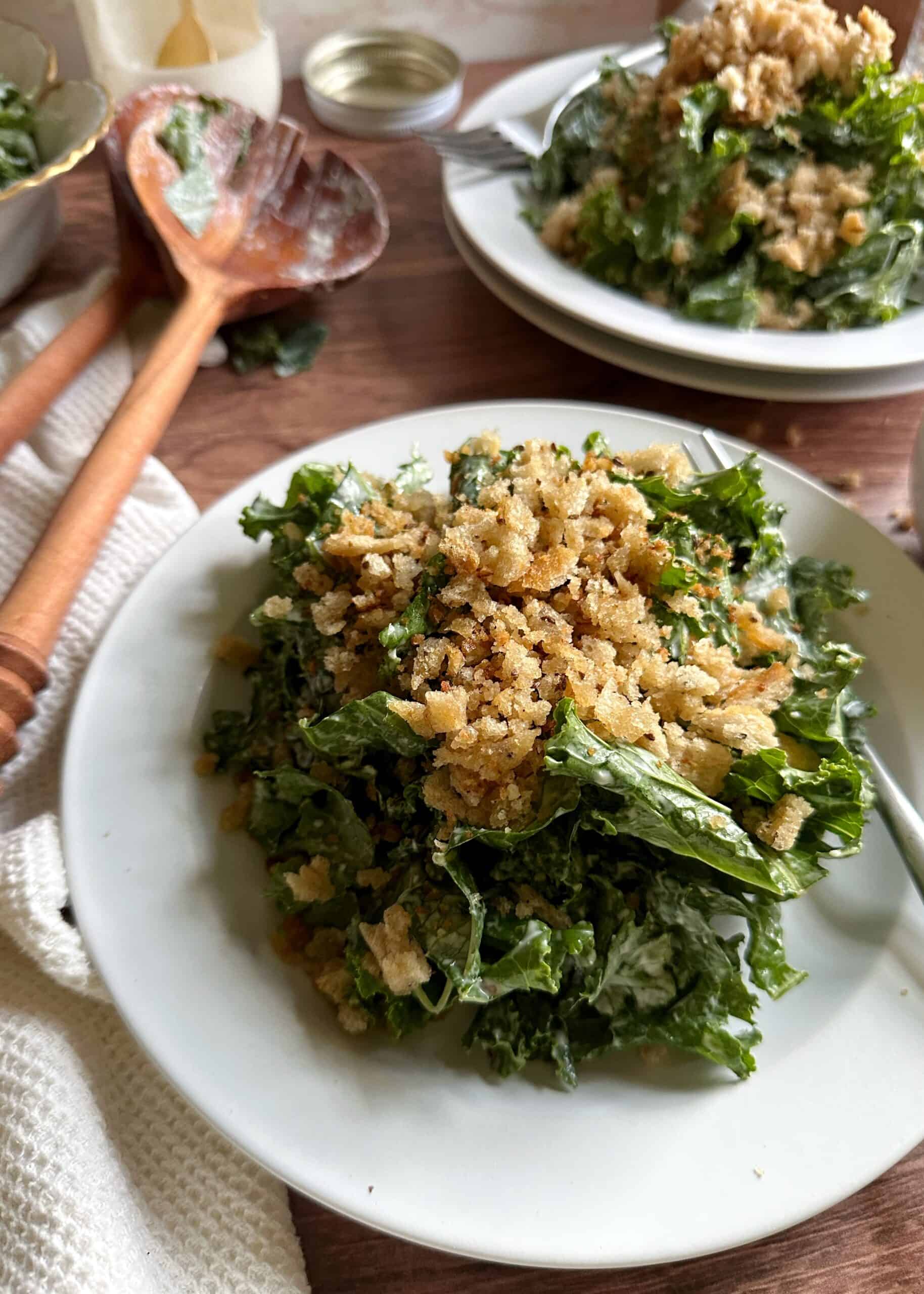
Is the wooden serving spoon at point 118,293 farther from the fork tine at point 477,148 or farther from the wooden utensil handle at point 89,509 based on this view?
the fork tine at point 477,148

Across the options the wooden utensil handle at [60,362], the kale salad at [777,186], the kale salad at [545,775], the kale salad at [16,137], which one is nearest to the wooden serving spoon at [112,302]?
the wooden utensil handle at [60,362]

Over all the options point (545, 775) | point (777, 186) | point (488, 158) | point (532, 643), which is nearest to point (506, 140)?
point (488, 158)

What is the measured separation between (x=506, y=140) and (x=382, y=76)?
0.64 m

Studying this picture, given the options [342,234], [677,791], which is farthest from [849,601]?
[342,234]

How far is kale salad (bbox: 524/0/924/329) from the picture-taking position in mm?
1341

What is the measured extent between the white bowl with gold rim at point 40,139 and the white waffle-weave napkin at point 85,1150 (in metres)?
0.83

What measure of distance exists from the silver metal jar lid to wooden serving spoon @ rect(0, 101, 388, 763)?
46 cm

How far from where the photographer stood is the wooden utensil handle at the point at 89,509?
94cm

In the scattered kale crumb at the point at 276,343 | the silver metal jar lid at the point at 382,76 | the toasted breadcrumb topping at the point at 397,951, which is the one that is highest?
the silver metal jar lid at the point at 382,76

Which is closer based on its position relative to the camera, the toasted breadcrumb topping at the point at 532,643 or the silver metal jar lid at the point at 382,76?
the toasted breadcrumb topping at the point at 532,643

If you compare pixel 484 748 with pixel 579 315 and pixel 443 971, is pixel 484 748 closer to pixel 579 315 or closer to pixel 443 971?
pixel 443 971

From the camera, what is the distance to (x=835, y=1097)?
74 cm

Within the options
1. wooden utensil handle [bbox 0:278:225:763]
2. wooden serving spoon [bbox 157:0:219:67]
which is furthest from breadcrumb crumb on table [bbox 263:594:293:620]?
wooden serving spoon [bbox 157:0:219:67]

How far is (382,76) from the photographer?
6.63 ft
